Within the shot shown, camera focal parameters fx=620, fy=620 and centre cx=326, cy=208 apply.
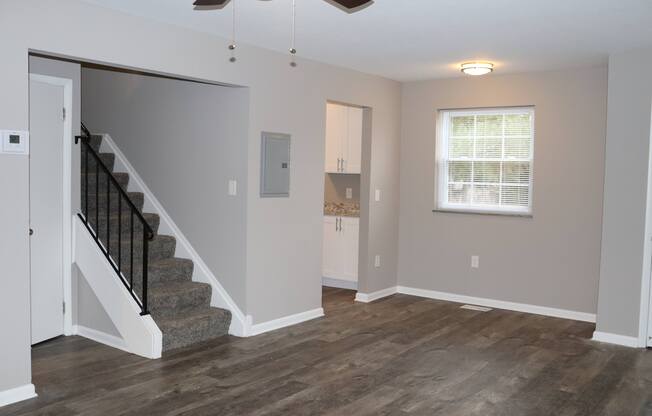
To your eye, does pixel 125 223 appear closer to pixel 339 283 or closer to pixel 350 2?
pixel 339 283

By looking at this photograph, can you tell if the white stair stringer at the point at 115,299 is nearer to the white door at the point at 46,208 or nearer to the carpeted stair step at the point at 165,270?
the white door at the point at 46,208

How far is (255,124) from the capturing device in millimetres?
5082

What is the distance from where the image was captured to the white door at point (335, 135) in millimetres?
7152

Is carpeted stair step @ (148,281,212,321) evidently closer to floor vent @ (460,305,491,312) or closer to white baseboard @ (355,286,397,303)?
white baseboard @ (355,286,397,303)

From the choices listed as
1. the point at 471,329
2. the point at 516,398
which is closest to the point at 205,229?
the point at 471,329

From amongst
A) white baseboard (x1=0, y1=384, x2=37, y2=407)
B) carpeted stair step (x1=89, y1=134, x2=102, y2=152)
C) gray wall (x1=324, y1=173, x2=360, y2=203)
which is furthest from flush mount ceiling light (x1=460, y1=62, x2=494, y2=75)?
white baseboard (x1=0, y1=384, x2=37, y2=407)

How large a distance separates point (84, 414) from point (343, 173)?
4.60m

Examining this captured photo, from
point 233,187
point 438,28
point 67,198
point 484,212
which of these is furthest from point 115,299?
point 484,212

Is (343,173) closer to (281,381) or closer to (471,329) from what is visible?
(471,329)

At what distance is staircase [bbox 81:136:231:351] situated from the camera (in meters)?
4.80

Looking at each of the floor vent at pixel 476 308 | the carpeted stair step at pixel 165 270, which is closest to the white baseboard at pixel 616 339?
the floor vent at pixel 476 308

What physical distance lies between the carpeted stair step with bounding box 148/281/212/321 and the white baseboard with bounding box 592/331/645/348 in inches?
130

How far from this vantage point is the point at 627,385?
4145 mm

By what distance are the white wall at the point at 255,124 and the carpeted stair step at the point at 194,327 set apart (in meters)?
0.25
